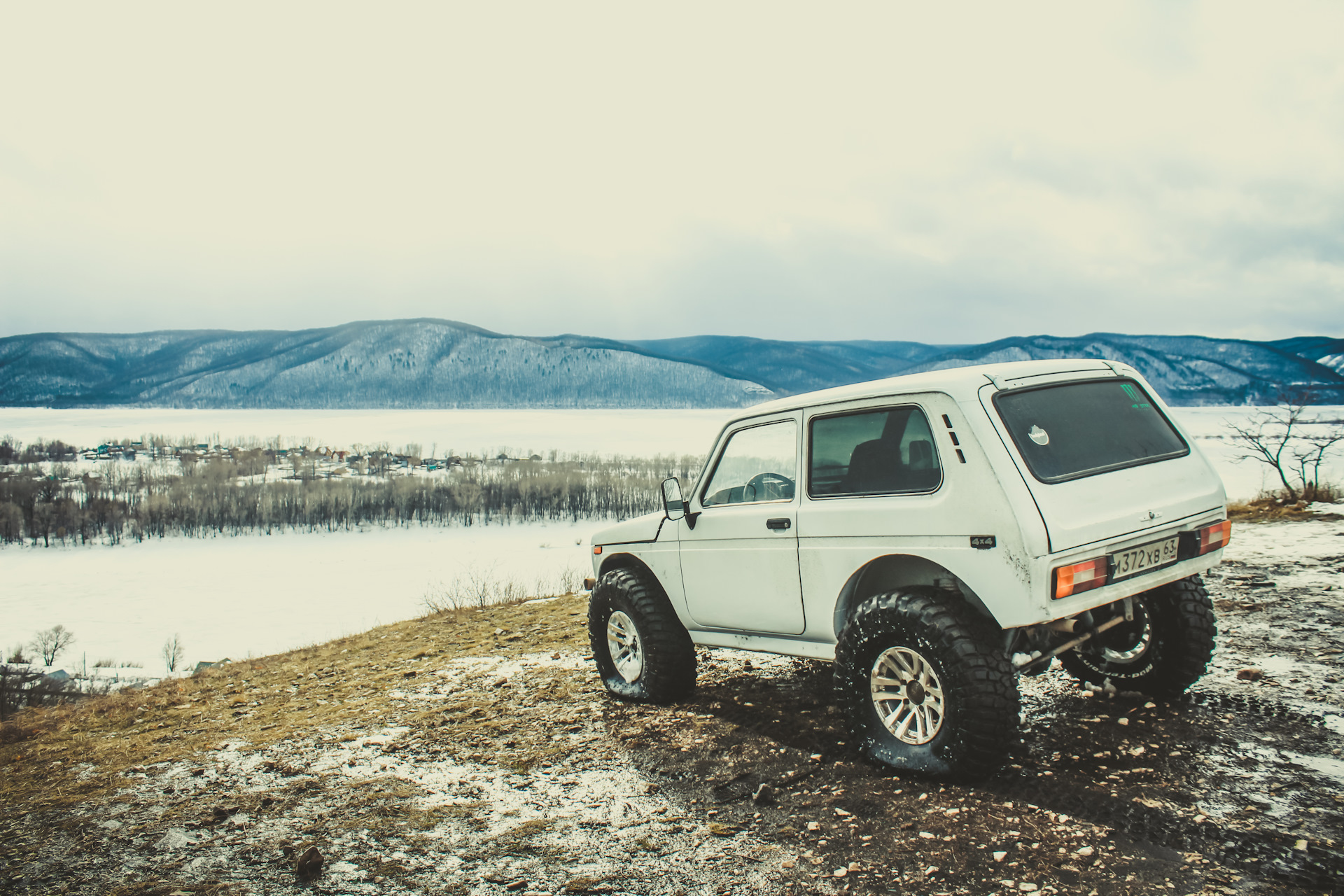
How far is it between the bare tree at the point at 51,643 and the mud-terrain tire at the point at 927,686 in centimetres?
1892

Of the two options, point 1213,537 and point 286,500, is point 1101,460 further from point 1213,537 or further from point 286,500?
point 286,500

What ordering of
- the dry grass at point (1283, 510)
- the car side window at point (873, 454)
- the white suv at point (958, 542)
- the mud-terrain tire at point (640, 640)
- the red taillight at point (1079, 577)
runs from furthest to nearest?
the dry grass at point (1283, 510), the mud-terrain tire at point (640, 640), the car side window at point (873, 454), the white suv at point (958, 542), the red taillight at point (1079, 577)

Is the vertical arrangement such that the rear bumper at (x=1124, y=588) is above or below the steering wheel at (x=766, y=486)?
below

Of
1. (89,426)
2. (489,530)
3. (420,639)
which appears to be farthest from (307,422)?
(420,639)

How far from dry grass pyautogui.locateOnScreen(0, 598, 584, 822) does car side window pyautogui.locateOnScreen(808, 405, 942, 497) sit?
105 inches

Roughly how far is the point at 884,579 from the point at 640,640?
2.00 m

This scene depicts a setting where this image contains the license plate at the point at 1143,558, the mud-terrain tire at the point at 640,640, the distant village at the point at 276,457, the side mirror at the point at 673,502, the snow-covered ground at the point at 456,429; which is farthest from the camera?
the snow-covered ground at the point at 456,429

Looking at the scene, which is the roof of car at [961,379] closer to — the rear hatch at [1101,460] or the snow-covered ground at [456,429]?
the rear hatch at [1101,460]

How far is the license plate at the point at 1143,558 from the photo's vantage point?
12.7 ft

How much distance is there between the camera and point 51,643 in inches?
780

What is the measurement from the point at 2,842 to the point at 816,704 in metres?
4.97

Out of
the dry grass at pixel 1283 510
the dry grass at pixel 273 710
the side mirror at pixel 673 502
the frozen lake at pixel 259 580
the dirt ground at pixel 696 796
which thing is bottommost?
the frozen lake at pixel 259 580

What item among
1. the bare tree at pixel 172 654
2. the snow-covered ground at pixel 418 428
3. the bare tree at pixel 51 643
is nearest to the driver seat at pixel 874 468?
the bare tree at pixel 172 654

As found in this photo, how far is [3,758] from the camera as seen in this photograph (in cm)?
639
